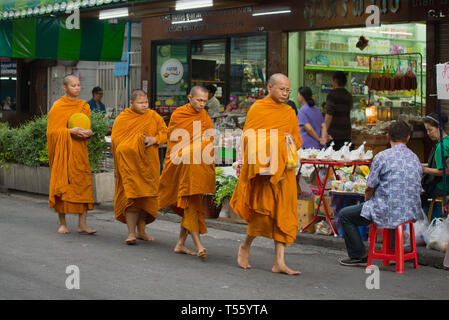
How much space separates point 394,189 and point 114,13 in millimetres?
8838

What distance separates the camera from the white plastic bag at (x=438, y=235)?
7605 mm

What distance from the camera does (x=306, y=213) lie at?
357 inches

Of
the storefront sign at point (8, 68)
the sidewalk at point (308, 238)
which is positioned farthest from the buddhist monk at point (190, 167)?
the storefront sign at point (8, 68)

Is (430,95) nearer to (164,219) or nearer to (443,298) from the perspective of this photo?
(164,219)

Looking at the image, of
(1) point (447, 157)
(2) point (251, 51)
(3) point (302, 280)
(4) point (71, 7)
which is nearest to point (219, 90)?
(2) point (251, 51)

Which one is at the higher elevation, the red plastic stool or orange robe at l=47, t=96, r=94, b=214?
orange robe at l=47, t=96, r=94, b=214

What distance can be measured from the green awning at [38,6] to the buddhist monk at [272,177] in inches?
242

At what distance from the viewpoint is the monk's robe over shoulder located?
25.1 ft

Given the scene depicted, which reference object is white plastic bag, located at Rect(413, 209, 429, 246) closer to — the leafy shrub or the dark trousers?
the dark trousers

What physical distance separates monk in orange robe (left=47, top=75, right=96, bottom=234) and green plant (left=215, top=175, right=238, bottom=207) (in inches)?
67.7

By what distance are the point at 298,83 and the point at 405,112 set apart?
2152 mm

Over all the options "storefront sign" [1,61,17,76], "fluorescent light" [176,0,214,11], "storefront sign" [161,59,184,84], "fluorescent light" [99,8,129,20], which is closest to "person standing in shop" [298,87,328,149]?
"fluorescent light" [176,0,214,11]

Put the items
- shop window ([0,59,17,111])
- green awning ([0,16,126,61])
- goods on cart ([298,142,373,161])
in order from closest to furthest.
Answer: goods on cart ([298,142,373,161]) → green awning ([0,16,126,61]) → shop window ([0,59,17,111])

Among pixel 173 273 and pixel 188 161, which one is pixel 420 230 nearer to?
pixel 188 161
